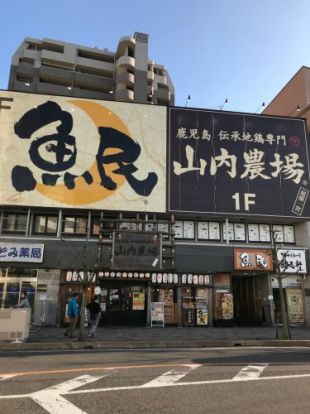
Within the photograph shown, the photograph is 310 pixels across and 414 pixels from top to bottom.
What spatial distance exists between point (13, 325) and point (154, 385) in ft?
29.1

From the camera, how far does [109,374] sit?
7.93 meters

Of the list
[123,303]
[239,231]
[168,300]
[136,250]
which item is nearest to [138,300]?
[123,303]

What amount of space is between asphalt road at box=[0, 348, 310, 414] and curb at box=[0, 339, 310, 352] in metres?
2.83

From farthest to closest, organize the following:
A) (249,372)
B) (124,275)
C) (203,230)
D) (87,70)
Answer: (87,70) → (203,230) → (124,275) → (249,372)

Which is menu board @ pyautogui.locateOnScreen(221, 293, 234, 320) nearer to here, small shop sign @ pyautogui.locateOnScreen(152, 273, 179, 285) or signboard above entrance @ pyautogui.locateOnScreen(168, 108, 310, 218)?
small shop sign @ pyautogui.locateOnScreen(152, 273, 179, 285)

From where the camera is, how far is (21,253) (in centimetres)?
2245

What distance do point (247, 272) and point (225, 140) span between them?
9.28 m

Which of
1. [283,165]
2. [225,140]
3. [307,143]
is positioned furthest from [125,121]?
[307,143]

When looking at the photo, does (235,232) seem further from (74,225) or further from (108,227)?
(74,225)

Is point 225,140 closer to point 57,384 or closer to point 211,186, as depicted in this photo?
point 211,186

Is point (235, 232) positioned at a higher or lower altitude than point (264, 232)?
lower

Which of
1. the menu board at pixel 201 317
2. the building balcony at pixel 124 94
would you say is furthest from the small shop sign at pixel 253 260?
the building balcony at pixel 124 94

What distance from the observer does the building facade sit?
22906 millimetres

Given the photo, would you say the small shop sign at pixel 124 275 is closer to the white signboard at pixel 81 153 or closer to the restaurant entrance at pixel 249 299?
the white signboard at pixel 81 153
